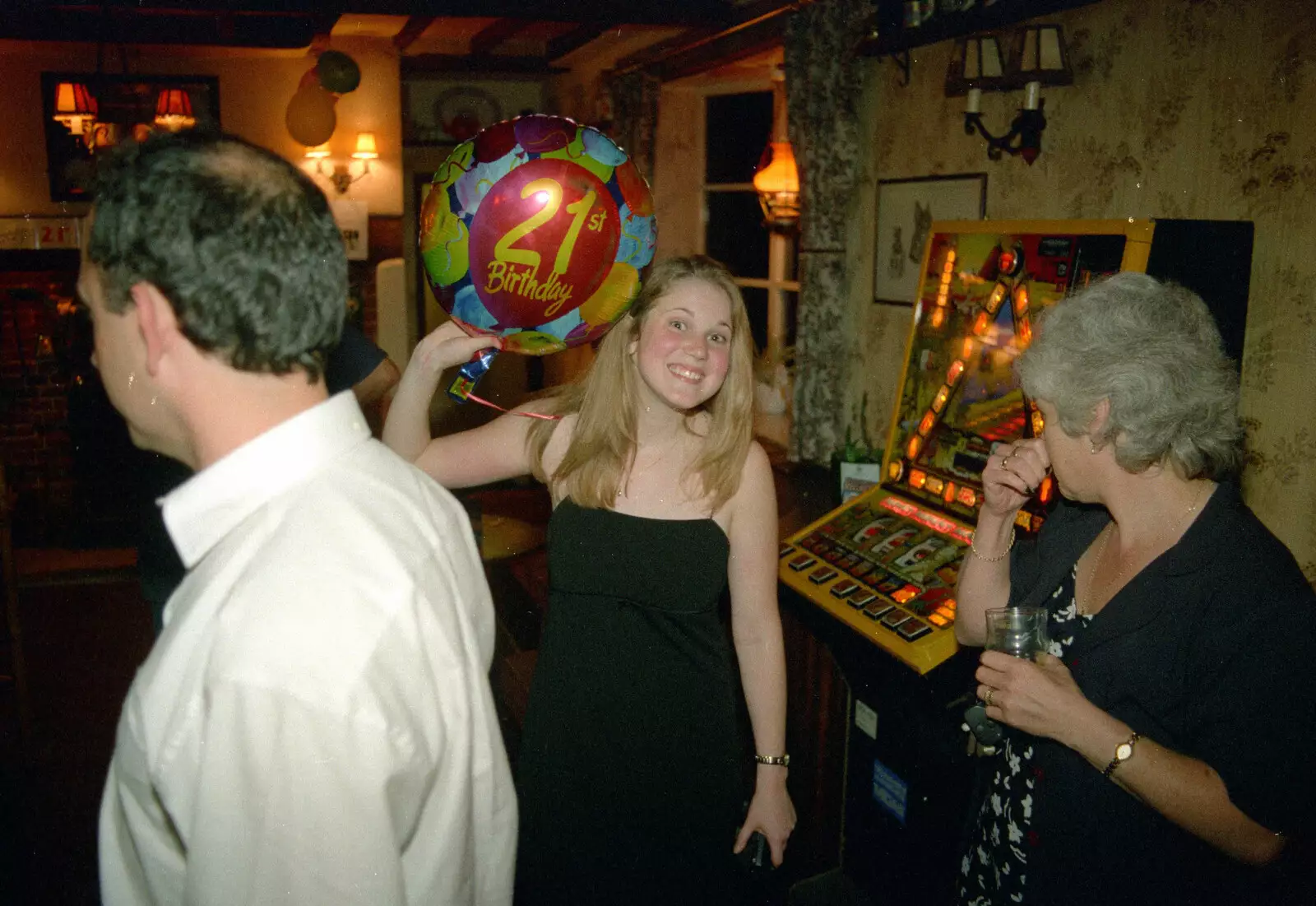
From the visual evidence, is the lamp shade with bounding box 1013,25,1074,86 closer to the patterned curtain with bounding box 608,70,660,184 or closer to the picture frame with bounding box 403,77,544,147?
the patterned curtain with bounding box 608,70,660,184

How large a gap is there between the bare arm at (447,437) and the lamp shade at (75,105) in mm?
5005

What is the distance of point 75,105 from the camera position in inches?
217

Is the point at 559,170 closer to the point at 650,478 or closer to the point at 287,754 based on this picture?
the point at 650,478

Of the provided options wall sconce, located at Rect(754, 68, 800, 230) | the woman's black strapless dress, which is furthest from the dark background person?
wall sconce, located at Rect(754, 68, 800, 230)

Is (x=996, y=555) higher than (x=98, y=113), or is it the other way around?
(x=98, y=113)

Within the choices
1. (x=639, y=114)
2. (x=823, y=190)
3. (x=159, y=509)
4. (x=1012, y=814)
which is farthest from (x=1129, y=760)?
(x=639, y=114)

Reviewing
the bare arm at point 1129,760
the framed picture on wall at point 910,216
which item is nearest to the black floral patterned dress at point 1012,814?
the bare arm at point 1129,760

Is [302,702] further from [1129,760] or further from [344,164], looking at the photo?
[344,164]

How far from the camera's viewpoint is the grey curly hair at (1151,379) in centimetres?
133

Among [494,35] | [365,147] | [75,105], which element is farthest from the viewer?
[365,147]

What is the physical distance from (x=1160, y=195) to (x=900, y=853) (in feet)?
5.73

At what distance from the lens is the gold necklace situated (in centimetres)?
137

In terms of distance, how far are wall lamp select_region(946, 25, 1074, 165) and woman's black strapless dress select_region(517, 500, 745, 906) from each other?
5.66 ft

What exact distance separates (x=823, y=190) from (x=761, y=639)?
238cm
